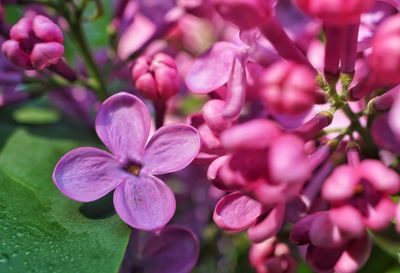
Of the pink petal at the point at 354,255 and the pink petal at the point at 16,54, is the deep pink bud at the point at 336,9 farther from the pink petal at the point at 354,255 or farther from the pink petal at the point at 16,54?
the pink petal at the point at 16,54

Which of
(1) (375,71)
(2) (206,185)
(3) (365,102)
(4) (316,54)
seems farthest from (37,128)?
(1) (375,71)

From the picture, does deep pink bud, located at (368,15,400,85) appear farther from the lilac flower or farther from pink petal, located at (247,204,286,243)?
the lilac flower

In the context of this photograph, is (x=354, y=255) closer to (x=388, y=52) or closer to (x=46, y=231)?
(x=388, y=52)

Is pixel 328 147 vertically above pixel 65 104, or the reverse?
pixel 328 147

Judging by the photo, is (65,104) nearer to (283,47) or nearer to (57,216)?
(57,216)

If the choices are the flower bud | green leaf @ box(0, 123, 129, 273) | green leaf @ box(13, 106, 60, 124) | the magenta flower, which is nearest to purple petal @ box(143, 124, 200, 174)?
the magenta flower
